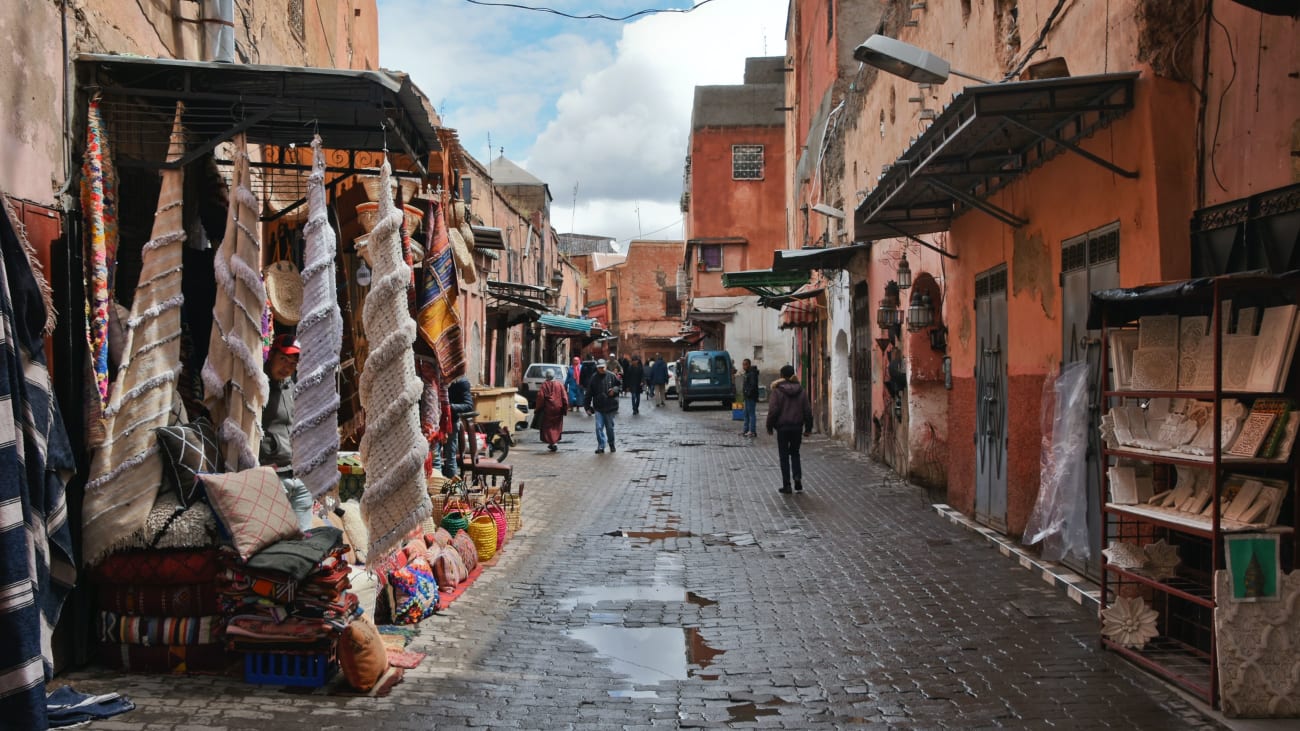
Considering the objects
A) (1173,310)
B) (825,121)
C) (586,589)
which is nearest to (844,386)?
(825,121)

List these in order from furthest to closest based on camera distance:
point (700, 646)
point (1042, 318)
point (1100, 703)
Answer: point (1042, 318) < point (700, 646) < point (1100, 703)

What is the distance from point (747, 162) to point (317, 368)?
42.1 meters

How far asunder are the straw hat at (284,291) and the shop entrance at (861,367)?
41.5 ft

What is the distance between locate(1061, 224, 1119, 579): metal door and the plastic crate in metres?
5.27

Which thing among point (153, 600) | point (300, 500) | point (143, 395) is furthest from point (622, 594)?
point (143, 395)

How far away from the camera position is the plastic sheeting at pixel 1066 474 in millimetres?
7445

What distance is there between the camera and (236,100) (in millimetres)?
5895

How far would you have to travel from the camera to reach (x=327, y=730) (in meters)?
4.61

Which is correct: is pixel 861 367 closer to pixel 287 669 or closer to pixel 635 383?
pixel 287 669

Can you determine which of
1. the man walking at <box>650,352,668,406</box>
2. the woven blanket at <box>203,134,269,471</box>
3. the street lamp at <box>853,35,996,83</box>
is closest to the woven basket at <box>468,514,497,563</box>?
the woven blanket at <box>203,134,269,471</box>

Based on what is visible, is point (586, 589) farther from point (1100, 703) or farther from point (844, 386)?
point (844, 386)

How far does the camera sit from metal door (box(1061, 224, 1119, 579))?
7.12 m

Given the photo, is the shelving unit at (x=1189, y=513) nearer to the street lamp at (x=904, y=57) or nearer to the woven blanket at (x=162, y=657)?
the street lamp at (x=904, y=57)

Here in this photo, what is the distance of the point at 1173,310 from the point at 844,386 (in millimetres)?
16385
